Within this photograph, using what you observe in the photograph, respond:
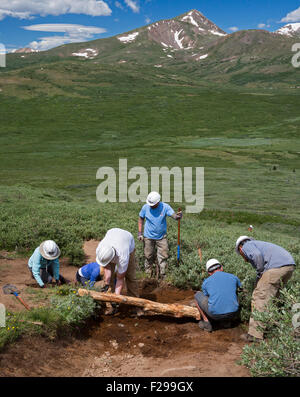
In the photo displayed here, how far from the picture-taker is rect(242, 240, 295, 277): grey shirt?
7.58 meters

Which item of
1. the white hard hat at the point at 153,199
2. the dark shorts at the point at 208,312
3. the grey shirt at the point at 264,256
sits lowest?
the dark shorts at the point at 208,312

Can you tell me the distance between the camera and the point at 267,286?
762cm

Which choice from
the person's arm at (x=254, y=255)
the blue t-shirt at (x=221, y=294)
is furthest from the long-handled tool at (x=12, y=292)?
the person's arm at (x=254, y=255)

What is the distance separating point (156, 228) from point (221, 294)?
11.2 feet

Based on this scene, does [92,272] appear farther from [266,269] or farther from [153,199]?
[266,269]

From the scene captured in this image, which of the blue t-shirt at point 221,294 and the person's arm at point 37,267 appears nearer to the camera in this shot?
the blue t-shirt at point 221,294

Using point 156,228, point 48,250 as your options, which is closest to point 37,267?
point 48,250

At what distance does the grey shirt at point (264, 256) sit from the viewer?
7582 millimetres

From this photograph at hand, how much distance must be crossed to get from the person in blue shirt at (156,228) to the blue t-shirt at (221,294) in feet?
9.38

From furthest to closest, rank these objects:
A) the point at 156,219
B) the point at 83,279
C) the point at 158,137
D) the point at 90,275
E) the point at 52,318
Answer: the point at 158,137
the point at 156,219
the point at 83,279
the point at 90,275
the point at 52,318

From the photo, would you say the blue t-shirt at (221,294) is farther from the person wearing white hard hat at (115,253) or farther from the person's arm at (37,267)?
the person's arm at (37,267)

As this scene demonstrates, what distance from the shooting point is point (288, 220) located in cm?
2411

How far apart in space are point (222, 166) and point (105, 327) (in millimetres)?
45141
